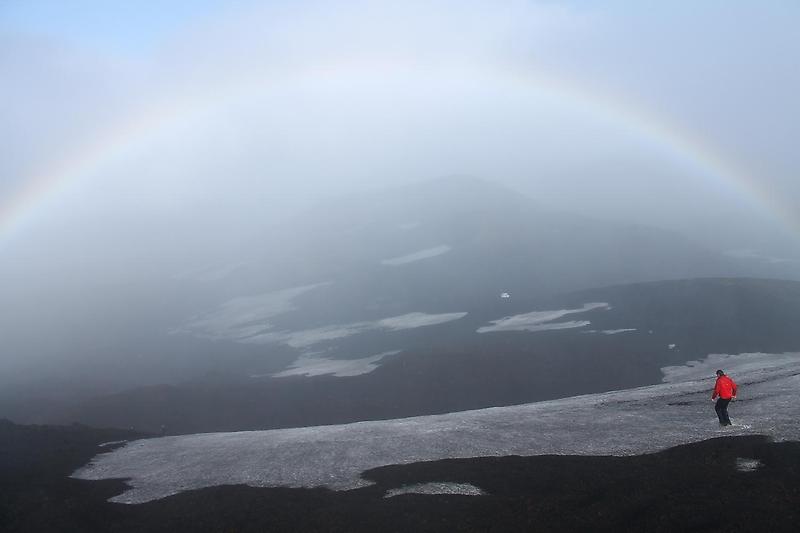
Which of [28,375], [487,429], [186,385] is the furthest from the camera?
[28,375]

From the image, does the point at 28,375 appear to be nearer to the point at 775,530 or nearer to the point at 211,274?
the point at 211,274

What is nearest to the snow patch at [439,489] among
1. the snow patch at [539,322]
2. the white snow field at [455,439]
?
the white snow field at [455,439]

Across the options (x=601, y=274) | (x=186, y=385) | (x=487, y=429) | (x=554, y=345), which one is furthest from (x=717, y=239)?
(x=487, y=429)

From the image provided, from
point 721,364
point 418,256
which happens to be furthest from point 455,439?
point 418,256

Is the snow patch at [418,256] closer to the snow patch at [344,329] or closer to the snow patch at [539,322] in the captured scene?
the snow patch at [344,329]

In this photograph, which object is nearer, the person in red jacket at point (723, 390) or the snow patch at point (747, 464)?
the snow patch at point (747, 464)

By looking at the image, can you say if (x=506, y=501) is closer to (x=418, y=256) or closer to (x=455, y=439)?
(x=455, y=439)
